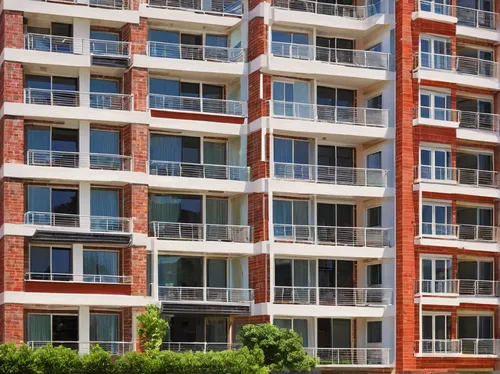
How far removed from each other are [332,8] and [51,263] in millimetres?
20406

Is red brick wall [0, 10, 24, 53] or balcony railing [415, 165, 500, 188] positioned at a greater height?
red brick wall [0, 10, 24, 53]

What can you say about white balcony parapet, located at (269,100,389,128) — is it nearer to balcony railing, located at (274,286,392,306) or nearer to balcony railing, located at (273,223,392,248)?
balcony railing, located at (273,223,392,248)

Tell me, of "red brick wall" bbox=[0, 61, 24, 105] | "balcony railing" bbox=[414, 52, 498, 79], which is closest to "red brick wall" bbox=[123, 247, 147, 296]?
"red brick wall" bbox=[0, 61, 24, 105]

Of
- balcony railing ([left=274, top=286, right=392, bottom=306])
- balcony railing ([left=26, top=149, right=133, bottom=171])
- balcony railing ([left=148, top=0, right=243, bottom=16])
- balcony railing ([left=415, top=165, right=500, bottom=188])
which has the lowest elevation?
balcony railing ([left=274, top=286, right=392, bottom=306])

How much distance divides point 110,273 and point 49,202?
4.61 metres

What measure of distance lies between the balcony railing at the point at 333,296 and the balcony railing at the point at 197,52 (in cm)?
1243

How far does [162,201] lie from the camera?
59.5 metres

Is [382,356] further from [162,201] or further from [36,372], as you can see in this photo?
[36,372]

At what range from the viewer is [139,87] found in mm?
58469

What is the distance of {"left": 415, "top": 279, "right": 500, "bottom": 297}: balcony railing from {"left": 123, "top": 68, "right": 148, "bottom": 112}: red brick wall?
54.7 ft

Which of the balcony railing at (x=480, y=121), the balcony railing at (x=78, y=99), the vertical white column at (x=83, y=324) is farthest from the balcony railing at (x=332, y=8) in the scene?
the vertical white column at (x=83, y=324)

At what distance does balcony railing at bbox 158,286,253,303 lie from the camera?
58094 mm

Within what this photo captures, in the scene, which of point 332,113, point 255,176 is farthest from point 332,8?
point 255,176

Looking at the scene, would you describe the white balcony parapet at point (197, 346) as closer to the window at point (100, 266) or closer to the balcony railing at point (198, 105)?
the window at point (100, 266)
